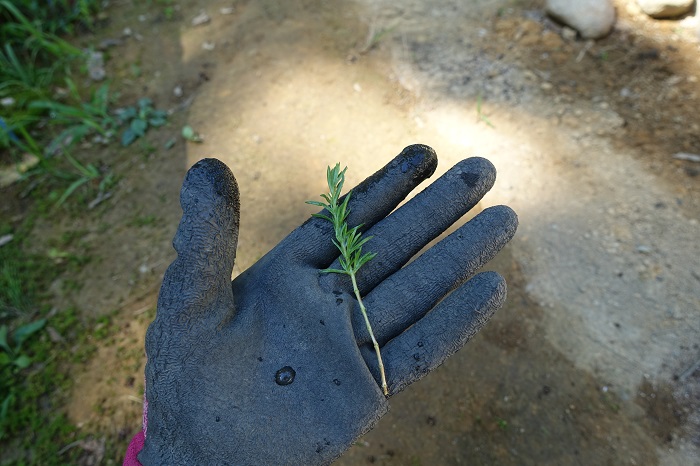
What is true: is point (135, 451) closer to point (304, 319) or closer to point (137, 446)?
point (137, 446)

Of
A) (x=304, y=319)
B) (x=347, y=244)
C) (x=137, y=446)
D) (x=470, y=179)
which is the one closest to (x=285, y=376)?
(x=304, y=319)

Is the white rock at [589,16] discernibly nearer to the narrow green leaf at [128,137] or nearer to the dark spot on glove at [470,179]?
the dark spot on glove at [470,179]

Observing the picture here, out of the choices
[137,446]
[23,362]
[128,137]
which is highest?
[137,446]

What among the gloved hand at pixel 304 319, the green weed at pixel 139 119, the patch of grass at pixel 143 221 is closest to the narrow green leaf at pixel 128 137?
the green weed at pixel 139 119

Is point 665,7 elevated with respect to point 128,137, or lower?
elevated

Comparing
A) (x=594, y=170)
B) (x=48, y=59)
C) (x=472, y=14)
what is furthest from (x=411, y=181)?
(x=48, y=59)

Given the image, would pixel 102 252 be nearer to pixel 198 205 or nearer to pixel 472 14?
pixel 198 205

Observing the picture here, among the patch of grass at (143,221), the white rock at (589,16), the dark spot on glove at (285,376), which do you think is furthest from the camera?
the white rock at (589,16)
